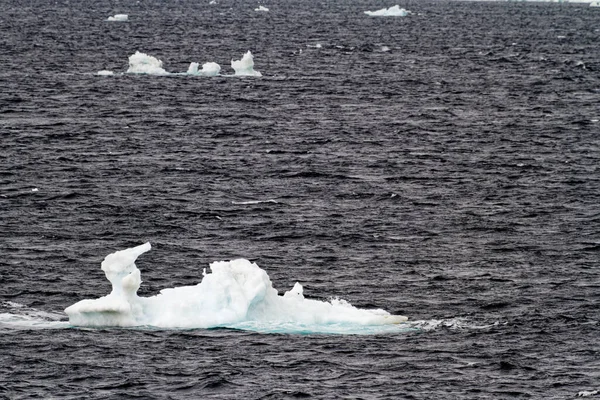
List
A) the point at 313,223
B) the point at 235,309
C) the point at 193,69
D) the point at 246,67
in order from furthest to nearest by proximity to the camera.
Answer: the point at 246,67 → the point at 193,69 → the point at 313,223 → the point at 235,309

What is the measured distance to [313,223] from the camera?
42.9 m

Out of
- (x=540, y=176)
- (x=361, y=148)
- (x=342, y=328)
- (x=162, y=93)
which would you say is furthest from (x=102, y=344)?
(x=162, y=93)

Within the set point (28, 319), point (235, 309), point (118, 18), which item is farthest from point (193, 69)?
point (118, 18)

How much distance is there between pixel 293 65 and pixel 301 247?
232ft

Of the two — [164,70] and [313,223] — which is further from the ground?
[164,70]

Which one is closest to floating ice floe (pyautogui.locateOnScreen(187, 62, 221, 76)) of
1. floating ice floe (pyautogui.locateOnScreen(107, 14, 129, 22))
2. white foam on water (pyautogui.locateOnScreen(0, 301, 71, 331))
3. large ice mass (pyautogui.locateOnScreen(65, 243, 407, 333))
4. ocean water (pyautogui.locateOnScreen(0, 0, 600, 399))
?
ocean water (pyautogui.locateOnScreen(0, 0, 600, 399))

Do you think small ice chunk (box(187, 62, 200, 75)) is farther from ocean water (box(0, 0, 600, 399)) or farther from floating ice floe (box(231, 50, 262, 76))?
floating ice floe (box(231, 50, 262, 76))

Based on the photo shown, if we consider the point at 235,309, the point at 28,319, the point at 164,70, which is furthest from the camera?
the point at 164,70

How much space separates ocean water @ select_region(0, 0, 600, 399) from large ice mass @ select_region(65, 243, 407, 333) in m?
0.54

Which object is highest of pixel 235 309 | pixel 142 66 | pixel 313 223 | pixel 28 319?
pixel 142 66

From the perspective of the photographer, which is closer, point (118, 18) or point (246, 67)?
point (246, 67)

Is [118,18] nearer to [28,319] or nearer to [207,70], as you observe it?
[207,70]

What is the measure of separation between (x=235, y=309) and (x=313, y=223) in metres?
12.6

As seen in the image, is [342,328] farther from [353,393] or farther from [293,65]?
[293,65]
